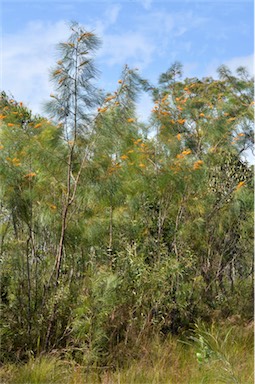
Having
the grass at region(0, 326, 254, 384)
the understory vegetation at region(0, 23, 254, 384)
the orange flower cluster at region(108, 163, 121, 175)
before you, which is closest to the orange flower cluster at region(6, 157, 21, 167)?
the understory vegetation at region(0, 23, 254, 384)

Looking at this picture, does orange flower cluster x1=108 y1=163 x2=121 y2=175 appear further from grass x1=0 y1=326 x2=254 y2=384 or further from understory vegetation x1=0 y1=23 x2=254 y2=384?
grass x1=0 y1=326 x2=254 y2=384

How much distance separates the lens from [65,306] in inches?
175

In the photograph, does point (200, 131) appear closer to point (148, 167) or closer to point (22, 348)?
point (148, 167)

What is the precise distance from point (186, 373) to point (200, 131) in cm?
324

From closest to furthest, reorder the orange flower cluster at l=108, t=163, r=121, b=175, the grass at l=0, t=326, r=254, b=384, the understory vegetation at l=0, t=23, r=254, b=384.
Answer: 1. the grass at l=0, t=326, r=254, b=384
2. the understory vegetation at l=0, t=23, r=254, b=384
3. the orange flower cluster at l=108, t=163, r=121, b=175

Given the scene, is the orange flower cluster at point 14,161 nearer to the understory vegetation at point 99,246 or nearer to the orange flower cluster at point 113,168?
the understory vegetation at point 99,246

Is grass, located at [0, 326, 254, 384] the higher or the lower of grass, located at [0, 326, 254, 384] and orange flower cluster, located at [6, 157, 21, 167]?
the lower

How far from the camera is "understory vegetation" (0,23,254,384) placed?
4129mm

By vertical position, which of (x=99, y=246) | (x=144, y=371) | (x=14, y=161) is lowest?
(x=144, y=371)

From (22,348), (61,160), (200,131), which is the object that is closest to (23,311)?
(22,348)

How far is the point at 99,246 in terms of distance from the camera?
4918 millimetres

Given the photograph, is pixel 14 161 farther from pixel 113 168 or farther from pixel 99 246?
pixel 99 246

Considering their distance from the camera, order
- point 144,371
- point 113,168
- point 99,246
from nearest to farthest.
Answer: point 144,371 → point 113,168 → point 99,246

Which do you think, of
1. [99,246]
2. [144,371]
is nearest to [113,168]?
[99,246]
